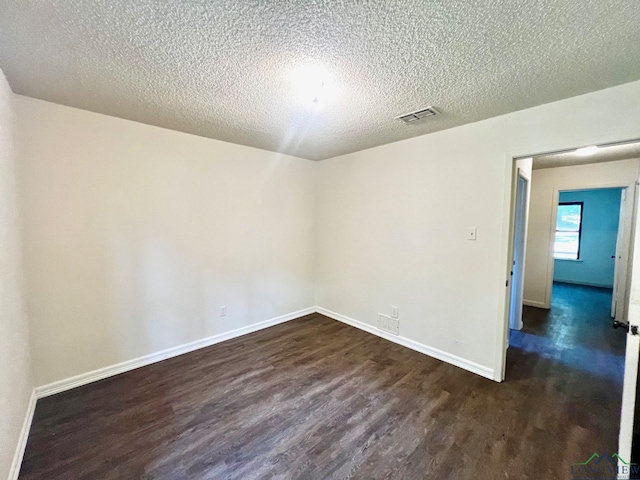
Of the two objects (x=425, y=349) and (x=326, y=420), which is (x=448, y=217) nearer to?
(x=425, y=349)

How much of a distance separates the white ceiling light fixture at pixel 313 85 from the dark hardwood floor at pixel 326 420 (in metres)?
2.46

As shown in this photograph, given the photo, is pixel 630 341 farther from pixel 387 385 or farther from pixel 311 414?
pixel 311 414

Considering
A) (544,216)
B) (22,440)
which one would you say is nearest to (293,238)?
(22,440)

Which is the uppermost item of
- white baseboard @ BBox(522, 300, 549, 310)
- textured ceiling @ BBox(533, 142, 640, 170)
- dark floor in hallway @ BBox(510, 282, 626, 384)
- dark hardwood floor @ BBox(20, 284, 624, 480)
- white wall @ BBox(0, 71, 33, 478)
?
textured ceiling @ BBox(533, 142, 640, 170)

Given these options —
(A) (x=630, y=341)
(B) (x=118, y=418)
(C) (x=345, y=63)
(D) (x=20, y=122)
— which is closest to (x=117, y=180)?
(D) (x=20, y=122)

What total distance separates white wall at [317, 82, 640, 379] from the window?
568cm

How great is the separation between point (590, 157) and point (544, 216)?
1171 millimetres

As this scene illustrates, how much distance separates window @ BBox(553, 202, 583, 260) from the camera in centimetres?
640

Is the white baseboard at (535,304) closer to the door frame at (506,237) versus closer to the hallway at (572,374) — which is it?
the hallway at (572,374)

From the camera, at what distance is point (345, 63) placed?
1.61m

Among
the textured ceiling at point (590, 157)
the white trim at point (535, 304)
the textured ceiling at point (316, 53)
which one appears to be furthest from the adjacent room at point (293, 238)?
the white trim at point (535, 304)

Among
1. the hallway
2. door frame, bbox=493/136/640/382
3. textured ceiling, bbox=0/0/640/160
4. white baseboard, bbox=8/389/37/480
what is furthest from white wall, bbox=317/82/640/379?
white baseboard, bbox=8/389/37/480

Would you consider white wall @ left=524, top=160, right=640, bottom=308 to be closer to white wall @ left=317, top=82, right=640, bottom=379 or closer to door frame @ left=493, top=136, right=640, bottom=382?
door frame @ left=493, top=136, right=640, bottom=382

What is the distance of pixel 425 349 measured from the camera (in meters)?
2.98
